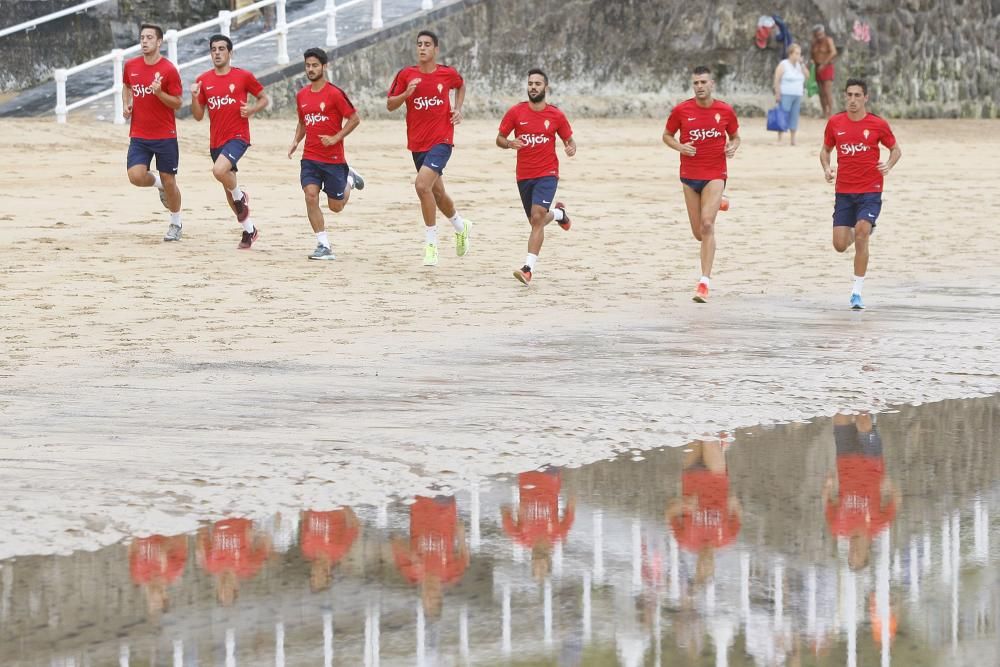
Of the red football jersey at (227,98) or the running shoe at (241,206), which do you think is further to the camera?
the running shoe at (241,206)

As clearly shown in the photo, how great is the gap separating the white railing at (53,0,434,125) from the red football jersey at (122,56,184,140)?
259 inches

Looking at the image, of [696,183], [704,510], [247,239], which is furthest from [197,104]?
[704,510]

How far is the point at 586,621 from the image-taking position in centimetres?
534

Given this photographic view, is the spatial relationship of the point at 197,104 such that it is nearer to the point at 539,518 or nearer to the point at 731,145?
the point at 731,145

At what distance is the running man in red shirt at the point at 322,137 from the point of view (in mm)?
14211

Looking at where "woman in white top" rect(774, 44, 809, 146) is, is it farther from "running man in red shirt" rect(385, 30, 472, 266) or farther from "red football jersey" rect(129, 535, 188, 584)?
"red football jersey" rect(129, 535, 188, 584)

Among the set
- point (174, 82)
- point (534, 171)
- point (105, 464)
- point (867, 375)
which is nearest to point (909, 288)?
point (534, 171)

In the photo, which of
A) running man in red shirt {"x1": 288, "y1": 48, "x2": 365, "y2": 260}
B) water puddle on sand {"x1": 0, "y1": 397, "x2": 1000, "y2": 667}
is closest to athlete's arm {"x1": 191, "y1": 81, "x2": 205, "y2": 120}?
running man in red shirt {"x1": 288, "y1": 48, "x2": 365, "y2": 260}

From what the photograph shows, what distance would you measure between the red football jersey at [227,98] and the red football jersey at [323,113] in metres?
0.63

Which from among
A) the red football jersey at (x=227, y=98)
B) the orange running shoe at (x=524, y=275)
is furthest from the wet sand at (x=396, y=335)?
the red football jersey at (x=227, y=98)

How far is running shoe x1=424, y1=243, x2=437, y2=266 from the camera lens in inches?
575

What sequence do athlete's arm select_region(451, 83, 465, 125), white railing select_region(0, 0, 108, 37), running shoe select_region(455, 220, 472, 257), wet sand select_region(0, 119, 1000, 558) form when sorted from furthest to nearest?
white railing select_region(0, 0, 108, 37), running shoe select_region(455, 220, 472, 257), athlete's arm select_region(451, 83, 465, 125), wet sand select_region(0, 119, 1000, 558)

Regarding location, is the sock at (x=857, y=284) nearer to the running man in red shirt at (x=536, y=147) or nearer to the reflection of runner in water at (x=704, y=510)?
the running man in red shirt at (x=536, y=147)

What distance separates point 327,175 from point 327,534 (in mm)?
8597
